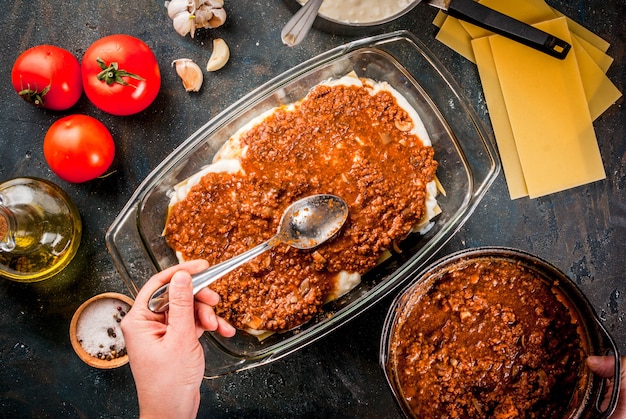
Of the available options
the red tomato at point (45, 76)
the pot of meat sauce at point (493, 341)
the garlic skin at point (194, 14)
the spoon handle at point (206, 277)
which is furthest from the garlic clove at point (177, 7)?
the pot of meat sauce at point (493, 341)

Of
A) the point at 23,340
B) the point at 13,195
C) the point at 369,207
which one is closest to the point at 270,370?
the point at 369,207

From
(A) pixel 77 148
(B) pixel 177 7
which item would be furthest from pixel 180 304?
(B) pixel 177 7

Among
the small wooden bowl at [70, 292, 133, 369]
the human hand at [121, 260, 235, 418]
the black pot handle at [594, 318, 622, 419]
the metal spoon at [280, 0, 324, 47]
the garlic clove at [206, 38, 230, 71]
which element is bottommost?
the small wooden bowl at [70, 292, 133, 369]

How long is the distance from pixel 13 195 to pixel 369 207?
1475 millimetres

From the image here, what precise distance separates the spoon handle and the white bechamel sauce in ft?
3.37

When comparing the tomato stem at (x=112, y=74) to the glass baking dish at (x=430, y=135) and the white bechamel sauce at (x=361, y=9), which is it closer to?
the glass baking dish at (x=430, y=135)

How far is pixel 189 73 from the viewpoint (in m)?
2.60

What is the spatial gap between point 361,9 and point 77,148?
4.30ft

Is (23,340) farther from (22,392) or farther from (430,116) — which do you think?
(430,116)

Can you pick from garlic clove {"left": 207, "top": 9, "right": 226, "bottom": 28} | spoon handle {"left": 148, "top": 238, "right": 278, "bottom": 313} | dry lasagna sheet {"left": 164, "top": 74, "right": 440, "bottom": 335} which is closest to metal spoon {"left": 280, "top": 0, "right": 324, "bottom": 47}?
dry lasagna sheet {"left": 164, "top": 74, "right": 440, "bottom": 335}

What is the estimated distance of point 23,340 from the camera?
263 cm

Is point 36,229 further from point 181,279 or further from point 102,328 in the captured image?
point 181,279

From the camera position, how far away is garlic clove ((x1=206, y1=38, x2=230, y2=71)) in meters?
2.61

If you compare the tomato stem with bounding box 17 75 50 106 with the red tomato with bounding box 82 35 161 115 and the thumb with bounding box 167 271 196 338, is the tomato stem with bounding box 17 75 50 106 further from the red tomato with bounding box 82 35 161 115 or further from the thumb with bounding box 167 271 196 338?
the thumb with bounding box 167 271 196 338
